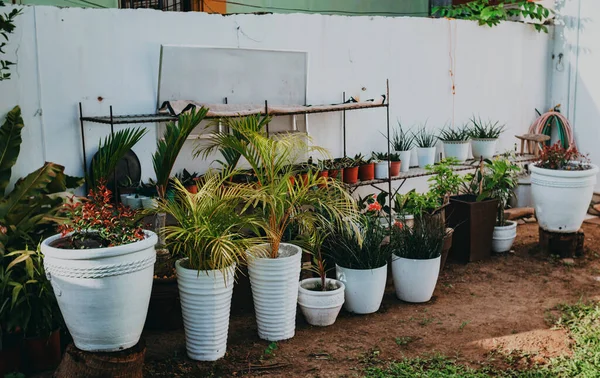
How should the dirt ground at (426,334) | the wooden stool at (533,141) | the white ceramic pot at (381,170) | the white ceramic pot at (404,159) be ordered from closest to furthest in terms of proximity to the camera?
1. the dirt ground at (426,334)
2. the white ceramic pot at (381,170)
3. the white ceramic pot at (404,159)
4. the wooden stool at (533,141)

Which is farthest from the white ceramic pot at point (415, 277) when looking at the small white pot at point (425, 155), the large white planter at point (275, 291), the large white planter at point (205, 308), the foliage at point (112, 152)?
the foliage at point (112, 152)

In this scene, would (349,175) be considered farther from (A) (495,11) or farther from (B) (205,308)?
(A) (495,11)

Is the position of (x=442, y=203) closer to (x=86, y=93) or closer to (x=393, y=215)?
(x=393, y=215)

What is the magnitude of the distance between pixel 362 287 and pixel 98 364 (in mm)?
2401

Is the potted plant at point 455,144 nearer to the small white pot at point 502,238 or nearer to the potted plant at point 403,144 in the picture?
the potted plant at point 403,144

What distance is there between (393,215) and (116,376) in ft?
12.3

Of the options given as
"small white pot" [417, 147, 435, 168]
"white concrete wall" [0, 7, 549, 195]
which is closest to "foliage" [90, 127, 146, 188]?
"white concrete wall" [0, 7, 549, 195]

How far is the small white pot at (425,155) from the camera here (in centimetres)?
853

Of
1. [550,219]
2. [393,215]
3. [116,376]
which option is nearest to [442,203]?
[393,215]

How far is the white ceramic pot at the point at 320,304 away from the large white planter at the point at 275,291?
0.21 metres

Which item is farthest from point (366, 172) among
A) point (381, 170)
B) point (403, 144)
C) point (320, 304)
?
point (320, 304)

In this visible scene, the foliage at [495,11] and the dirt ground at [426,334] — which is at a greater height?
the foliage at [495,11]

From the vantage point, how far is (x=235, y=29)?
279 inches

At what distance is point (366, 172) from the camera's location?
7.82 meters
